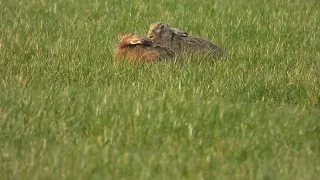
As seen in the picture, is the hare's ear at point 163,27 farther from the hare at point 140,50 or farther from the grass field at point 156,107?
the grass field at point 156,107

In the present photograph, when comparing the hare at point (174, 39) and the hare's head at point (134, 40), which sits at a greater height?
the hare's head at point (134, 40)

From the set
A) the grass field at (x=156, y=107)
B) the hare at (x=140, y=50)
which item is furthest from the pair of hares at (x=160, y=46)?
the grass field at (x=156, y=107)

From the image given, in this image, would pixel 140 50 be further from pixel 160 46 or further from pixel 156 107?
pixel 156 107

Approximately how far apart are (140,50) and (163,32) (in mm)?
732

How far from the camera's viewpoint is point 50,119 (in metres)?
5.93

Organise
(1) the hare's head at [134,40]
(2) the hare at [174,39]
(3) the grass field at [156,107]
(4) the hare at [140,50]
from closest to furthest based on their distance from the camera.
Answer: (3) the grass field at [156,107], (4) the hare at [140,50], (1) the hare's head at [134,40], (2) the hare at [174,39]

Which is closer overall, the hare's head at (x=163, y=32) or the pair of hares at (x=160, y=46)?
the pair of hares at (x=160, y=46)

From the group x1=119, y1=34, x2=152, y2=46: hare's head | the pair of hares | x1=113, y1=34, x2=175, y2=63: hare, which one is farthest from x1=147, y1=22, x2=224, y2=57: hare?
x1=119, y1=34, x2=152, y2=46: hare's head

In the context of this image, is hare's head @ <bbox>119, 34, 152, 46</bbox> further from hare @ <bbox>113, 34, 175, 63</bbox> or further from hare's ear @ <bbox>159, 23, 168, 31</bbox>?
hare's ear @ <bbox>159, 23, 168, 31</bbox>

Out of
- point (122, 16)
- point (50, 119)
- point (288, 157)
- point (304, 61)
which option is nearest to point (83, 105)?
point (50, 119)

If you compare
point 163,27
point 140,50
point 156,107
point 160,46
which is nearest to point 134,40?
point 140,50

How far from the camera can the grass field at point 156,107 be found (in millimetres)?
5062

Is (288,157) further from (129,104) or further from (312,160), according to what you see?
(129,104)

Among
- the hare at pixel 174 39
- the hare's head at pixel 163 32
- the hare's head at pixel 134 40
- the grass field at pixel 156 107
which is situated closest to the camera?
the grass field at pixel 156 107
